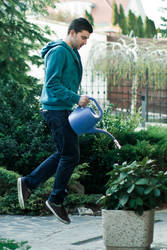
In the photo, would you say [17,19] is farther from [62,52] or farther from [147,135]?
[62,52]

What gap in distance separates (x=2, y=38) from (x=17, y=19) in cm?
75

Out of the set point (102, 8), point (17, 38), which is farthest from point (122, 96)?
point (102, 8)

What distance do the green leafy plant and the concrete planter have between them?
0.20ft

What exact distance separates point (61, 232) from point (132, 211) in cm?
145

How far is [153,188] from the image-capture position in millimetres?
4227

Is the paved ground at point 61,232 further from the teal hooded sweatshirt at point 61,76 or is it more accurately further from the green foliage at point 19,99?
the green foliage at point 19,99

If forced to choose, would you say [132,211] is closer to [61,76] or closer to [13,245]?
[13,245]

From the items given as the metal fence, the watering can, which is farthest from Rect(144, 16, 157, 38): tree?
the watering can

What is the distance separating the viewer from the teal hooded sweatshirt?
15.4 ft

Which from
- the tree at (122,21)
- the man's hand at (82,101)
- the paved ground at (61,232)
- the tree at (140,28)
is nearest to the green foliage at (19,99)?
the paved ground at (61,232)

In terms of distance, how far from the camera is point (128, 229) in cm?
420

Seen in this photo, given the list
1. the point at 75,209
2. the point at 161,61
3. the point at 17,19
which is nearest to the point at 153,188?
the point at 75,209

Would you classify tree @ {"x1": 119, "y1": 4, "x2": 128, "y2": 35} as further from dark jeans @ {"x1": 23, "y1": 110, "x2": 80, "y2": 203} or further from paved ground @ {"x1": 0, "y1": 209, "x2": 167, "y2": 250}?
dark jeans @ {"x1": 23, "y1": 110, "x2": 80, "y2": 203}

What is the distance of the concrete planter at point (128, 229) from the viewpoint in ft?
13.8
